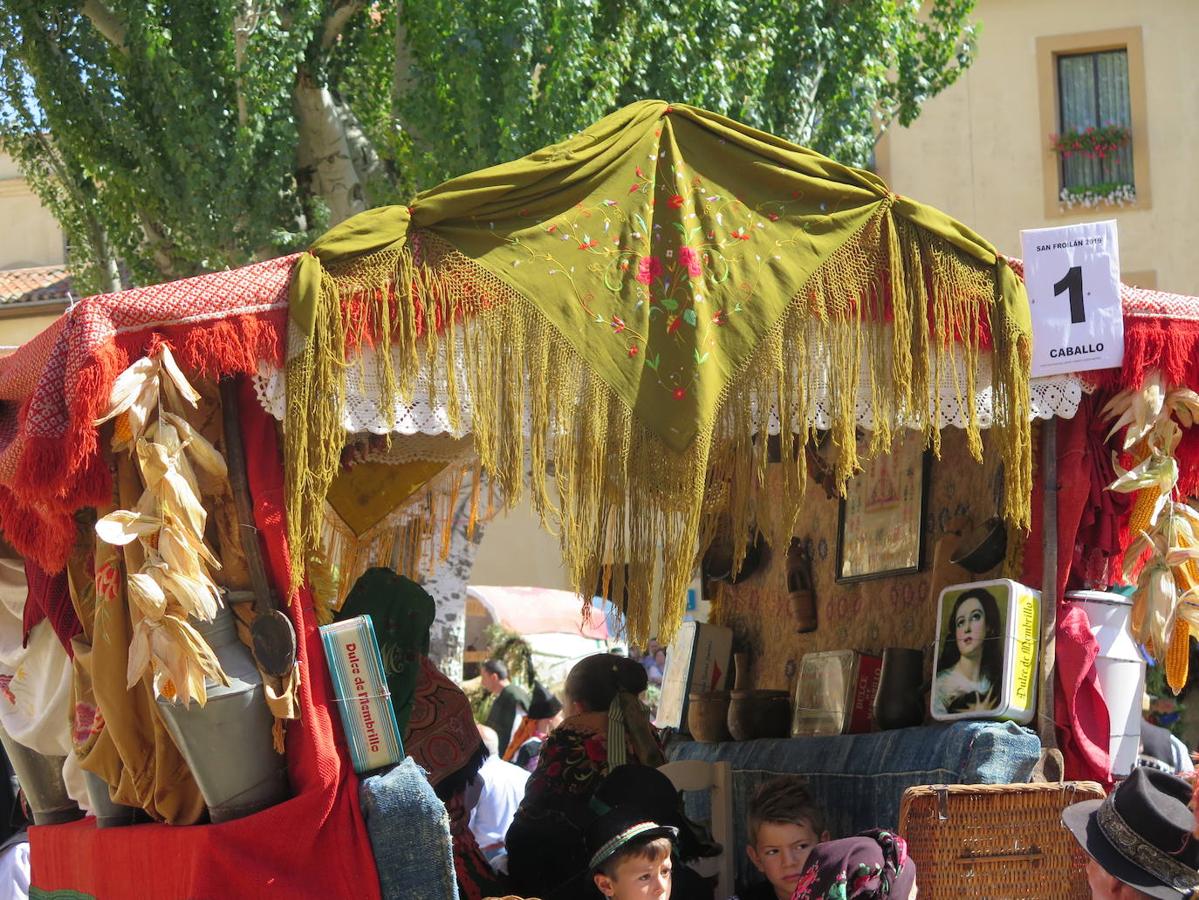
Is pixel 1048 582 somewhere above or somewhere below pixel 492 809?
above

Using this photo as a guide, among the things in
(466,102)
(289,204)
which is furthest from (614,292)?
(289,204)

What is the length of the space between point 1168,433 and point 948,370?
30.6 inches

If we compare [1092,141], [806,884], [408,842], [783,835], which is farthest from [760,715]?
[1092,141]

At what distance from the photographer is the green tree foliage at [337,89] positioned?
33.5 feet

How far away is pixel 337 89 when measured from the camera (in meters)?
11.6

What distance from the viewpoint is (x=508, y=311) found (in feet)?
13.6

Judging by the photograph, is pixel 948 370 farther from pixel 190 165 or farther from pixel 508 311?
pixel 190 165

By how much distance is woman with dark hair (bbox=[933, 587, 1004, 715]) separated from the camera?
191 inches

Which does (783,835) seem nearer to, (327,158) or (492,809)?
(492,809)

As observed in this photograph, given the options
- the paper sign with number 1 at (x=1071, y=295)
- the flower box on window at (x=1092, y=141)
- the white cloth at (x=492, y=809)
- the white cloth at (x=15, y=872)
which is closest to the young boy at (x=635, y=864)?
the paper sign with number 1 at (x=1071, y=295)

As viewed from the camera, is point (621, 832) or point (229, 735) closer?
point (229, 735)

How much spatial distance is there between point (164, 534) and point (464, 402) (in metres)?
0.85

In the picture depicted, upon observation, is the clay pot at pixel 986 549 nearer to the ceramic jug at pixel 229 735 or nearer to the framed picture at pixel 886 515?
the framed picture at pixel 886 515

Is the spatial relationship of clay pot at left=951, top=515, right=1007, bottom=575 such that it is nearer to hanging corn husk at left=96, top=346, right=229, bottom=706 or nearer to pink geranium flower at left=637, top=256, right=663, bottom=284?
pink geranium flower at left=637, top=256, right=663, bottom=284
